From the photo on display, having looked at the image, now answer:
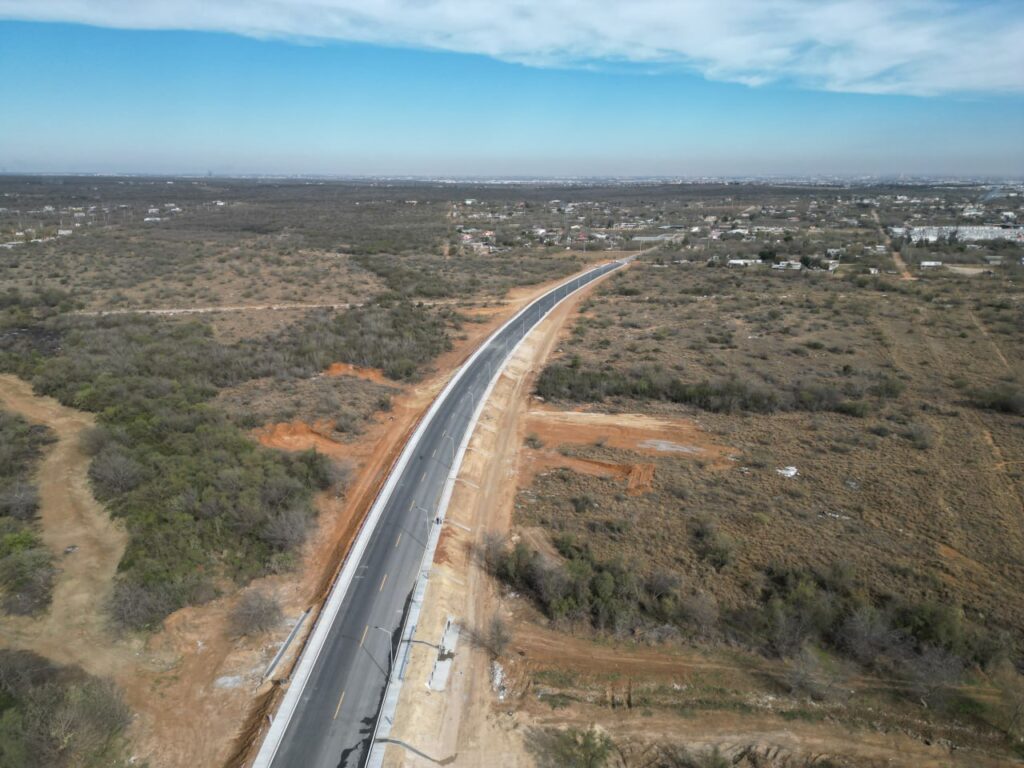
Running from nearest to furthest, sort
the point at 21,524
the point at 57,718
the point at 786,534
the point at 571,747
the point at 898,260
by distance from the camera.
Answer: the point at 57,718 → the point at 571,747 → the point at 786,534 → the point at 21,524 → the point at 898,260

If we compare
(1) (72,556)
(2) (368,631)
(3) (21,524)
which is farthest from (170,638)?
(3) (21,524)

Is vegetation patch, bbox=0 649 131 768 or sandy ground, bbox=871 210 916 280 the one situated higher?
sandy ground, bbox=871 210 916 280

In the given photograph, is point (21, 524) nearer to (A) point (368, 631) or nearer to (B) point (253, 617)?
(B) point (253, 617)

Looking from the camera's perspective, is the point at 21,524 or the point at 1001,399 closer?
the point at 21,524

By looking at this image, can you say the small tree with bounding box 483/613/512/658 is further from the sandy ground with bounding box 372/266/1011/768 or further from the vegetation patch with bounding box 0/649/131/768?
the vegetation patch with bounding box 0/649/131/768

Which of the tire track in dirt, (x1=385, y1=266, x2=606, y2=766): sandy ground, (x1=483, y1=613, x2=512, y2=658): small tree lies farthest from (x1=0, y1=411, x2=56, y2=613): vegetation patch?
(x1=483, y1=613, x2=512, y2=658): small tree

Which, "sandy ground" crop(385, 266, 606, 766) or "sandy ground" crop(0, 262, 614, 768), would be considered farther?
"sandy ground" crop(0, 262, 614, 768)

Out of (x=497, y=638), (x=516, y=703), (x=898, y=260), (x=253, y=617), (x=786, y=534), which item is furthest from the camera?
(x=898, y=260)

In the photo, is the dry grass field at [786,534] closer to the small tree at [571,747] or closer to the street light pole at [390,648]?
the small tree at [571,747]

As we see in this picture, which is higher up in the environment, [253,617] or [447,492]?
[447,492]
